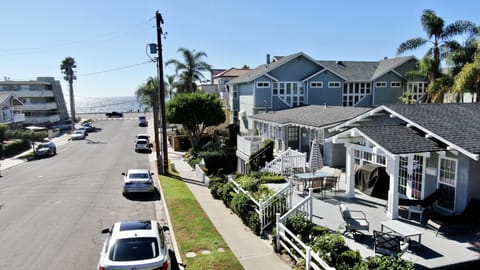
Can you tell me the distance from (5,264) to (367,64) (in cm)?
4143

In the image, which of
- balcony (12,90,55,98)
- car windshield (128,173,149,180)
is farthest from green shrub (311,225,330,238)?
balcony (12,90,55,98)

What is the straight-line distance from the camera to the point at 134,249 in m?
8.98

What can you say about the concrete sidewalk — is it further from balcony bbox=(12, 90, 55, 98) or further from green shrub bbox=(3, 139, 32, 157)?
balcony bbox=(12, 90, 55, 98)

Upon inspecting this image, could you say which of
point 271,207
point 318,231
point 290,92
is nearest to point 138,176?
point 271,207

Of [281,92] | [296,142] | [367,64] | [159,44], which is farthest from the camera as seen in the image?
[367,64]

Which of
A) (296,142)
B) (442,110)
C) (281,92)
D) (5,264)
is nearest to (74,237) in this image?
(5,264)

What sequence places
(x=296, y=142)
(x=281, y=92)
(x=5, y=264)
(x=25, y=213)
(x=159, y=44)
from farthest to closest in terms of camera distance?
(x=281, y=92) → (x=296, y=142) → (x=159, y=44) → (x=25, y=213) → (x=5, y=264)

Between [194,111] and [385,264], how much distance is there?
31.8 metres

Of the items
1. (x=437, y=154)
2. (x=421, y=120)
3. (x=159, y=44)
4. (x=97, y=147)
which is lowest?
(x=97, y=147)

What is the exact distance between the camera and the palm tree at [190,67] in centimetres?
5372

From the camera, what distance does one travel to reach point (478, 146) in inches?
456

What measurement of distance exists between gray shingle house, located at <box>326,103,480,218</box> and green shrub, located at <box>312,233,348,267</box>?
3.91 m

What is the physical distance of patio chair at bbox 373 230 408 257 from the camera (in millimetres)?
9659

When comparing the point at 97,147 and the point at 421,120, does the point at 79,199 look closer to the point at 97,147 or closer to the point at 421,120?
the point at 421,120
